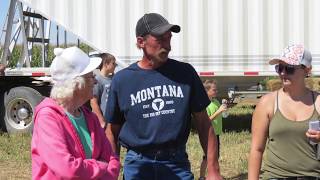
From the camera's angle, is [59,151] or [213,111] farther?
[213,111]

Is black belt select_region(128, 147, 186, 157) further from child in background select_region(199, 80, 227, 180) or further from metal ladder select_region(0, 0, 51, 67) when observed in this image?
metal ladder select_region(0, 0, 51, 67)

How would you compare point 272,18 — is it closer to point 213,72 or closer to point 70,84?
point 213,72

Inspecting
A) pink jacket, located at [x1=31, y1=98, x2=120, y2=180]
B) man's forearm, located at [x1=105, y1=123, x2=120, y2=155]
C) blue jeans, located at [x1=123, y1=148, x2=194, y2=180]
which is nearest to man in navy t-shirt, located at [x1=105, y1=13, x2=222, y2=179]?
blue jeans, located at [x1=123, y1=148, x2=194, y2=180]

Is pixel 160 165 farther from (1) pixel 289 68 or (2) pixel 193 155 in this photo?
(2) pixel 193 155

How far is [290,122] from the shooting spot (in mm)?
3770

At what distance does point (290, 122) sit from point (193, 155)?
17.1 ft

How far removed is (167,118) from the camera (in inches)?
146

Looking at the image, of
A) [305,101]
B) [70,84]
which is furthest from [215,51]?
[70,84]

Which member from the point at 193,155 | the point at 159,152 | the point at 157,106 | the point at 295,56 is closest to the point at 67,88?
the point at 157,106

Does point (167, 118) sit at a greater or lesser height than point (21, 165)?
greater

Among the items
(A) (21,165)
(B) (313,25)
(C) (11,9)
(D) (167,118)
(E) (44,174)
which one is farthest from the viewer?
(C) (11,9)

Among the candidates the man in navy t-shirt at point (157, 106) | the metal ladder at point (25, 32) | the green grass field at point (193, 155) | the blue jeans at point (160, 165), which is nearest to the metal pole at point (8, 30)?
the metal ladder at point (25, 32)

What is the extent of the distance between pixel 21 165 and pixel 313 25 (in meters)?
5.21

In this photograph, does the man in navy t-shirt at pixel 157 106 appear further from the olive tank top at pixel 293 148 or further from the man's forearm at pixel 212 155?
the olive tank top at pixel 293 148
